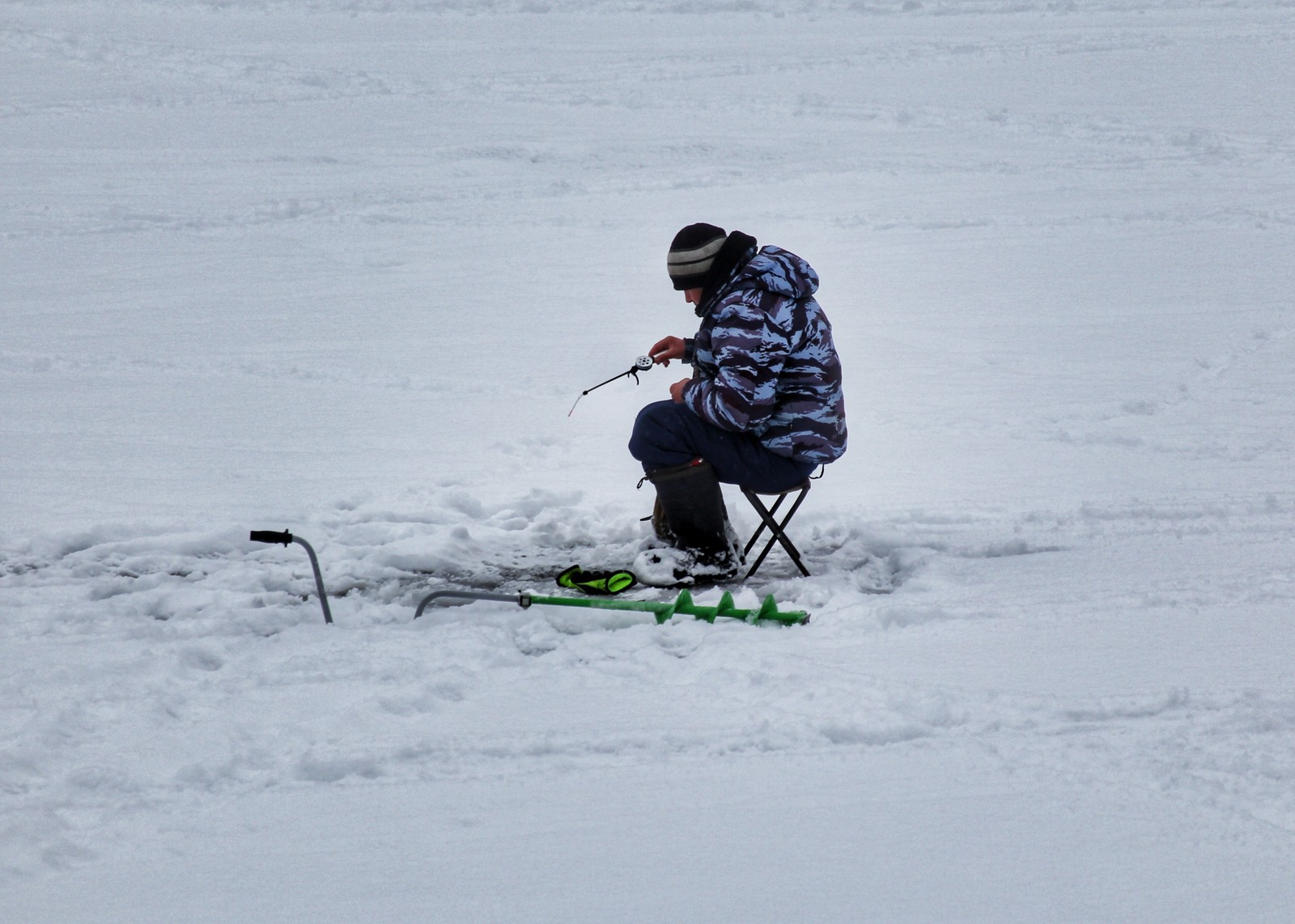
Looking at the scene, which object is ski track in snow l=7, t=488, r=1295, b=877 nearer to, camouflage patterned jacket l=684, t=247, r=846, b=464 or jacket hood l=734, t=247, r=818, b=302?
camouflage patterned jacket l=684, t=247, r=846, b=464

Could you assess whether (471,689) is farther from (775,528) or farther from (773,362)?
(773,362)

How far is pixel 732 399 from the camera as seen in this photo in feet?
12.4

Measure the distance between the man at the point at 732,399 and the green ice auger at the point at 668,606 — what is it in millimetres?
415

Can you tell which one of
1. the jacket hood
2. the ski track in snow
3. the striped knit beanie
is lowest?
the ski track in snow

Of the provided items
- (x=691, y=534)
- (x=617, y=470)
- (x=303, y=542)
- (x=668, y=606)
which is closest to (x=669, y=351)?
(x=691, y=534)

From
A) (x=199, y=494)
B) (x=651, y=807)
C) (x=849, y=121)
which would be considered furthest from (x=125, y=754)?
(x=849, y=121)

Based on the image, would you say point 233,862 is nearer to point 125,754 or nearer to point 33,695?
point 125,754

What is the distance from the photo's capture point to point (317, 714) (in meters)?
3.07

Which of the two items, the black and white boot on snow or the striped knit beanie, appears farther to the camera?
the black and white boot on snow

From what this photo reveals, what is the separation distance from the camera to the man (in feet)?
12.3

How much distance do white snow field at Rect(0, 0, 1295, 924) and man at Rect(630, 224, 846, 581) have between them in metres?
0.40

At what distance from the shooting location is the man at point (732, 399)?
12.3 feet

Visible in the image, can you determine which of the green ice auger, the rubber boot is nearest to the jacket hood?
the rubber boot

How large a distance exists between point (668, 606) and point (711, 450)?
62 cm
